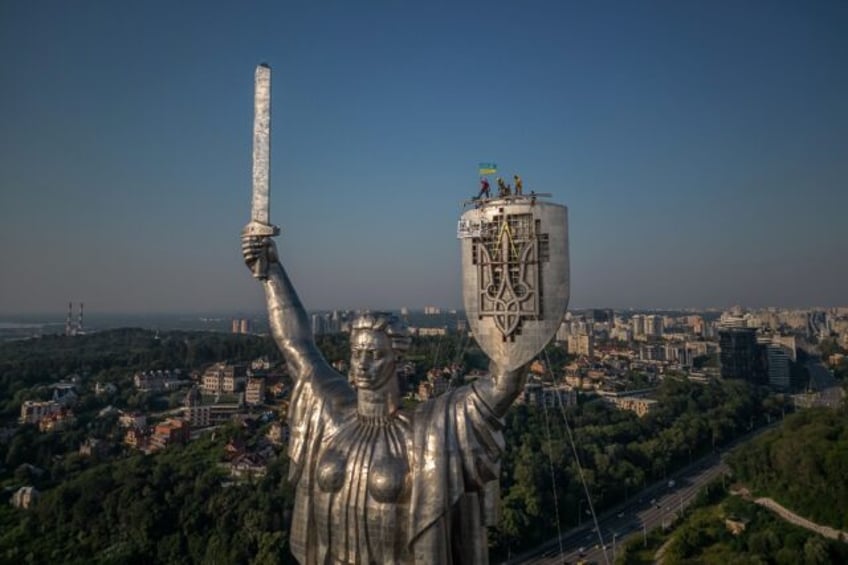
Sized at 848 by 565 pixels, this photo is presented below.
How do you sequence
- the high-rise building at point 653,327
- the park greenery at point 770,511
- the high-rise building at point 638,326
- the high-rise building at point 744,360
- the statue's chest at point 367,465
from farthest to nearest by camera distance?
the high-rise building at point 653,327 → the high-rise building at point 638,326 → the high-rise building at point 744,360 → the park greenery at point 770,511 → the statue's chest at point 367,465

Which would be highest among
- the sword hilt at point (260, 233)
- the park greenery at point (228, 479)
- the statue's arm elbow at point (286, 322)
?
the sword hilt at point (260, 233)

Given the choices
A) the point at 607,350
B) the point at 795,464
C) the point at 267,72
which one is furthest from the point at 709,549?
the point at 607,350

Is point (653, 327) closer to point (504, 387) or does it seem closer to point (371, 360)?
point (371, 360)

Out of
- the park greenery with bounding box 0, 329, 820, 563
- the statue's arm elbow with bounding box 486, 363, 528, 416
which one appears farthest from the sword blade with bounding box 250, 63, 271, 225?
the park greenery with bounding box 0, 329, 820, 563

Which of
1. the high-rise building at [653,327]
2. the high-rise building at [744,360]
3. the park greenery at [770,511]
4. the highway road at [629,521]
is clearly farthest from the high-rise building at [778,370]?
the high-rise building at [653,327]

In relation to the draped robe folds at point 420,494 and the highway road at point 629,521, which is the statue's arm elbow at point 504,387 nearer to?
the draped robe folds at point 420,494

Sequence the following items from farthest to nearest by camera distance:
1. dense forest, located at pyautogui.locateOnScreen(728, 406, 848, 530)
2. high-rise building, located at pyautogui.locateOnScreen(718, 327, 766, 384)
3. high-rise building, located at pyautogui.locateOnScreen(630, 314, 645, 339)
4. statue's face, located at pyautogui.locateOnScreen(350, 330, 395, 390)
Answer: high-rise building, located at pyautogui.locateOnScreen(630, 314, 645, 339) < high-rise building, located at pyautogui.locateOnScreen(718, 327, 766, 384) < dense forest, located at pyautogui.locateOnScreen(728, 406, 848, 530) < statue's face, located at pyautogui.locateOnScreen(350, 330, 395, 390)

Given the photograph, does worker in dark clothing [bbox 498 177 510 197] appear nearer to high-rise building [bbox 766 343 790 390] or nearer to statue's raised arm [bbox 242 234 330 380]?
statue's raised arm [bbox 242 234 330 380]
